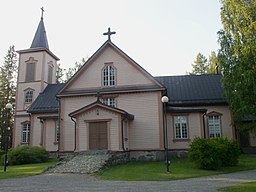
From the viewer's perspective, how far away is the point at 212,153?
51.6 feet

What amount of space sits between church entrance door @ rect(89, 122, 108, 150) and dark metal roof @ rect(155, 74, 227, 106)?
781cm

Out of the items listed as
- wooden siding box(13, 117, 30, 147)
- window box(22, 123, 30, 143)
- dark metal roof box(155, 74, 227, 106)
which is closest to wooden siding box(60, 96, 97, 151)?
dark metal roof box(155, 74, 227, 106)

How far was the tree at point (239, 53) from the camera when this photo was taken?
18922mm

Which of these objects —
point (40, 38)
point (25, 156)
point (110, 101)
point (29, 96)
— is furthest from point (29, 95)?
point (110, 101)

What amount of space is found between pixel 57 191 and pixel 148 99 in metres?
13.8

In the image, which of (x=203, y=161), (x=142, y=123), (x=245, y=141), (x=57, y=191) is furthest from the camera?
(x=245, y=141)

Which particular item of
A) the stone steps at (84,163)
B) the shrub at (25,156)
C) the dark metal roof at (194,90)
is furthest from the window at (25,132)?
the dark metal roof at (194,90)

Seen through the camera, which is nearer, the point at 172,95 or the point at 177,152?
the point at 177,152

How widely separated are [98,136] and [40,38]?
18962 millimetres

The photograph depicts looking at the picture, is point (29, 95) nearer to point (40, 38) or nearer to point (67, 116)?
point (40, 38)

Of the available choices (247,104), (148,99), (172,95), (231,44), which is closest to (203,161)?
(247,104)

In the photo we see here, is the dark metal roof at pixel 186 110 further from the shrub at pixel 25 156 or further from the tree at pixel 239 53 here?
the shrub at pixel 25 156

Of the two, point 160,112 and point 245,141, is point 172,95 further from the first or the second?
point 245,141

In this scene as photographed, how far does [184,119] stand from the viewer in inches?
898
